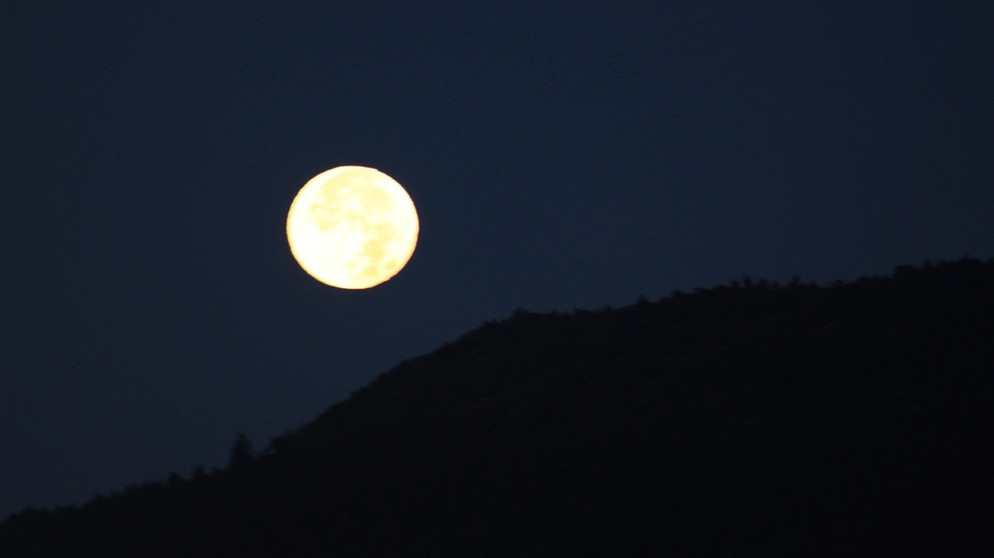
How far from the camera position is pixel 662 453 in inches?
755

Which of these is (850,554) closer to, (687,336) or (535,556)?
(535,556)

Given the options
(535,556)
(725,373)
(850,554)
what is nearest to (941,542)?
(850,554)

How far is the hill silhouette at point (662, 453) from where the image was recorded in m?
16.1

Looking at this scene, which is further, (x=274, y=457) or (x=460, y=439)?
(x=274, y=457)

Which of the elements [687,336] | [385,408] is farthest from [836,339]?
[385,408]

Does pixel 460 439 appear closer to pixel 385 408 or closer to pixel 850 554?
pixel 385 408

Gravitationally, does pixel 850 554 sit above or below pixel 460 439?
below

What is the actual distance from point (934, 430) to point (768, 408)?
327 centimetres

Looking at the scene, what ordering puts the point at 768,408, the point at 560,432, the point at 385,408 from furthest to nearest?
1. the point at 385,408
2. the point at 560,432
3. the point at 768,408

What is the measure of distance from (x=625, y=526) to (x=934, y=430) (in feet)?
15.5

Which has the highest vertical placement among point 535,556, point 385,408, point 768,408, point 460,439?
point 385,408

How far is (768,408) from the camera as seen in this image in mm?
19984

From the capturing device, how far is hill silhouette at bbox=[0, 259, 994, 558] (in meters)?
16.1

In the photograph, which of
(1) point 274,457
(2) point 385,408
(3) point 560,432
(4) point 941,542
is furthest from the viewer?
(2) point 385,408
